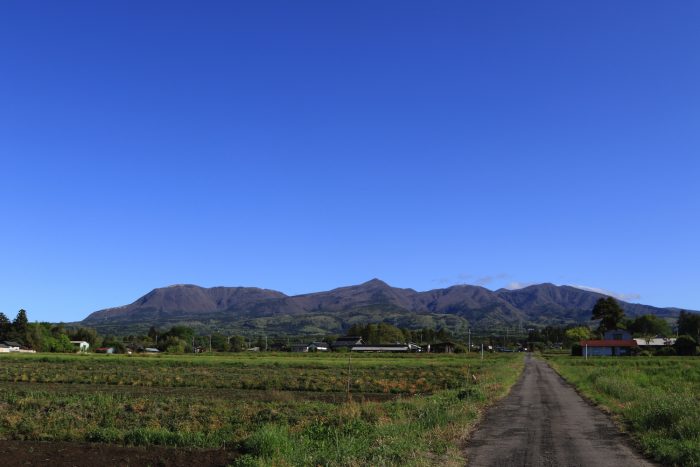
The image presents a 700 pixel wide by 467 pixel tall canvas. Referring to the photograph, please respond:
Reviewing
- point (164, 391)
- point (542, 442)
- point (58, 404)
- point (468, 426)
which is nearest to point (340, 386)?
point (164, 391)

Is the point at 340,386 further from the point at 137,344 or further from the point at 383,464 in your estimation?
the point at 137,344

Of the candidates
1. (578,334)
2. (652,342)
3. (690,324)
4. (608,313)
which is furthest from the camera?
(578,334)

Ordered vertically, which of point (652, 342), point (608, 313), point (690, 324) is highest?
point (608, 313)

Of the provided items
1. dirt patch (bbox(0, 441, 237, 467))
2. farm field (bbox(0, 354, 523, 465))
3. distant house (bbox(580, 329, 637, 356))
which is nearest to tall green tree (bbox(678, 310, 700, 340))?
distant house (bbox(580, 329, 637, 356))

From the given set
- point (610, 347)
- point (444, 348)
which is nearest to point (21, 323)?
point (444, 348)

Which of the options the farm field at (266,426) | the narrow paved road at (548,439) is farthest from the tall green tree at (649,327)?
the narrow paved road at (548,439)

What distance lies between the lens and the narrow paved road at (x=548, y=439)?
14.6 meters

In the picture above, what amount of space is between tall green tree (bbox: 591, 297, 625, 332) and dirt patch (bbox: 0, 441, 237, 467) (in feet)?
551

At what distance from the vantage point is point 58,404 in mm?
26266

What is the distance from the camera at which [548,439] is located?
1781 cm

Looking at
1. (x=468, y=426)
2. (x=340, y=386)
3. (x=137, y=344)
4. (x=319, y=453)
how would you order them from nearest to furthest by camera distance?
(x=319, y=453)
(x=468, y=426)
(x=340, y=386)
(x=137, y=344)

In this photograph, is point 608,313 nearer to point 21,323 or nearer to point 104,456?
point 21,323

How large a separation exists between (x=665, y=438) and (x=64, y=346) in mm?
154049

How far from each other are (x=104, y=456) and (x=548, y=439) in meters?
12.3
